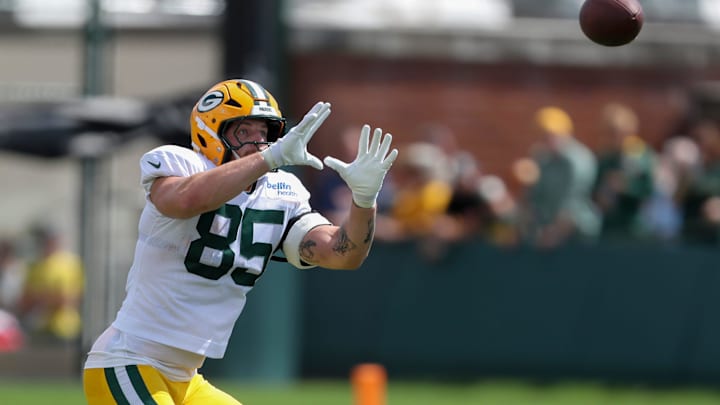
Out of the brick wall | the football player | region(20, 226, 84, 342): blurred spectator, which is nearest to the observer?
the football player

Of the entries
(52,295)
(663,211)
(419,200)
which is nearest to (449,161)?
(419,200)

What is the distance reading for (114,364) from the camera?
5.26 meters

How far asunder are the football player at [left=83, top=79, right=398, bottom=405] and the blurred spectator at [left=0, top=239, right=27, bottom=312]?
8.63m

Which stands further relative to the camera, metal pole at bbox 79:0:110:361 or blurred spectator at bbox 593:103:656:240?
metal pole at bbox 79:0:110:361

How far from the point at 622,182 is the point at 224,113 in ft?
21.3

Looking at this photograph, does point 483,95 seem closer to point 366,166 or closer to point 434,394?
point 434,394

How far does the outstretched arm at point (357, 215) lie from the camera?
5.21m

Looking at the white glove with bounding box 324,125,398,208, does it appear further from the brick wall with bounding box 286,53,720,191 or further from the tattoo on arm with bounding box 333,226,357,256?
the brick wall with bounding box 286,53,720,191

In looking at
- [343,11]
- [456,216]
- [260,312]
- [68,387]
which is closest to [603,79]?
[343,11]

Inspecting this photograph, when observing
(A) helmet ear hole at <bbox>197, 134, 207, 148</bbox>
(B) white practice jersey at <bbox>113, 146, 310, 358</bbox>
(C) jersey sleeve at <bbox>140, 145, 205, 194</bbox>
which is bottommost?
(B) white practice jersey at <bbox>113, 146, 310, 358</bbox>

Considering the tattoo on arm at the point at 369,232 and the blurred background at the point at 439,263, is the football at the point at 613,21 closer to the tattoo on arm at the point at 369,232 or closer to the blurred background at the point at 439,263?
the tattoo on arm at the point at 369,232

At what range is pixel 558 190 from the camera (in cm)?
1153

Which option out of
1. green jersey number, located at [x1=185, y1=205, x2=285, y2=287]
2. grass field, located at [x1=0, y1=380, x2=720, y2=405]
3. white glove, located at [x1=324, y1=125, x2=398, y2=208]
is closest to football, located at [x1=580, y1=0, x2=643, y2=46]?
white glove, located at [x1=324, y1=125, x2=398, y2=208]

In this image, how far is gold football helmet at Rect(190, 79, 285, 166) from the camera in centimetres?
539
